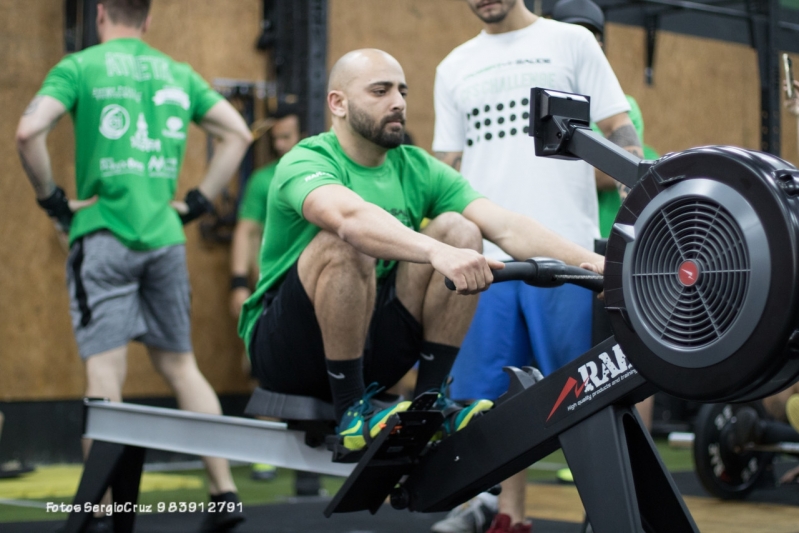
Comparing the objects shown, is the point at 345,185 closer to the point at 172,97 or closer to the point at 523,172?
the point at 523,172

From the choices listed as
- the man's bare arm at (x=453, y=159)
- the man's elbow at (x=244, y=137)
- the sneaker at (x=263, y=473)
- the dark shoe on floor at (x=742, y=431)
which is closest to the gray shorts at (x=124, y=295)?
the man's elbow at (x=244, y=137)

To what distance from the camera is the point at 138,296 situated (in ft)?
10.3

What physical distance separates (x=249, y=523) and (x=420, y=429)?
122 cm

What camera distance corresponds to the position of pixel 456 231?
2201 mm

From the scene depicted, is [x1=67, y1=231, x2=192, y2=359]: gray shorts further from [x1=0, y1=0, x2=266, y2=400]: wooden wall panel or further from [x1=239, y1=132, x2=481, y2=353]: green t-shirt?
[x1=0, y1=0, x2=266, y2=400]: wooden wall panel

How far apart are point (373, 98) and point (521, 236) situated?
46 cm

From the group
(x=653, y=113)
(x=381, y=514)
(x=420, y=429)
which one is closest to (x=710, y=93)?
(x=653, y=113)

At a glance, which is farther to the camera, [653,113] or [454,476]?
[653,113]

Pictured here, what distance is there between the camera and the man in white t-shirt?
2672mm

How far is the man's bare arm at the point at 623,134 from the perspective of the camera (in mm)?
2602

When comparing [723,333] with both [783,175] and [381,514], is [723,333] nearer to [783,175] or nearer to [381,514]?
[783,175]

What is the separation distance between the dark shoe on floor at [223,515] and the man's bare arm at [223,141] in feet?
3.39

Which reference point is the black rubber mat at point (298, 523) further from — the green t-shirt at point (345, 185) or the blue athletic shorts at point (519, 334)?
the green t-shirt at point (345, 185)

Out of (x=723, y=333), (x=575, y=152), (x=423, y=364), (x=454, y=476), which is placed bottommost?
(x=454, y=476)
